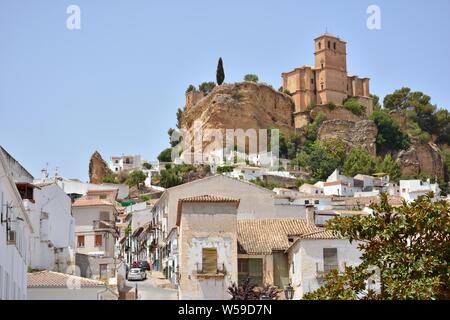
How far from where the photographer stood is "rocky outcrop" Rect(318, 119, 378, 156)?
348 feet

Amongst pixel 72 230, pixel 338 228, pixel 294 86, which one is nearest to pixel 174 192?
pixel 72 230

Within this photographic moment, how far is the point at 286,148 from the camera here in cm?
10131

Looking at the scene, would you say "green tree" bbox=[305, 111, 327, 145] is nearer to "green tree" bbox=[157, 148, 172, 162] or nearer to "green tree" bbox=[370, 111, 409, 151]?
"green tree" bbox=[370, 111, 409, 151]

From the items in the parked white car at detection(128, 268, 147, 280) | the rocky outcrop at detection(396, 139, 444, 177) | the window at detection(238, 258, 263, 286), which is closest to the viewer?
the window at detection(238, 258, 263, 286)

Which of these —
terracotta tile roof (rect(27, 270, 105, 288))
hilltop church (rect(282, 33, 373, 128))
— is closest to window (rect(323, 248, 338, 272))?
terracotta tile roof (rect(27, 270, 105, 288))

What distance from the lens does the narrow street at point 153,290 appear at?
31.1 m

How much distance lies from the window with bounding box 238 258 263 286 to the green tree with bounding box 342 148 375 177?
210 feet

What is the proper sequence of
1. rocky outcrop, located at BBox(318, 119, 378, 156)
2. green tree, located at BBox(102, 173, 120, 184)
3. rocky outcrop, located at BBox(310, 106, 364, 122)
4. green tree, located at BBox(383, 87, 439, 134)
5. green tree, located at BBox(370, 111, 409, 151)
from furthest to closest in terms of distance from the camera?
green tree, located at BBox(383, 87, 439, 134) < green tree, located at BBox(370, 111, 409, 151) < rocky outcrop, located at BBox(310, 106, 364, 122) < rocky outcrop, located at BBox(318, 119, 378, 156) < green tree, located at BBox(102, 173, 120, 184)

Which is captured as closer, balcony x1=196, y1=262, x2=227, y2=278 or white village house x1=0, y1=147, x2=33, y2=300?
white village house x1=0, y1=147, x2=33, y2=300

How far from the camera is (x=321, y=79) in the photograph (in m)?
111

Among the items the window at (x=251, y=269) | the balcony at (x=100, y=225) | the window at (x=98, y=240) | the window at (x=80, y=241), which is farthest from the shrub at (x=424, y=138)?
the window at (x=251, y=269)

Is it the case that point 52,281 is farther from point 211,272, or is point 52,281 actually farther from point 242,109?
point 242,109
